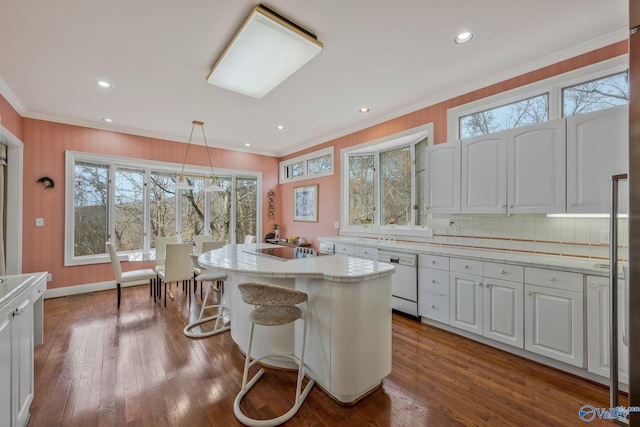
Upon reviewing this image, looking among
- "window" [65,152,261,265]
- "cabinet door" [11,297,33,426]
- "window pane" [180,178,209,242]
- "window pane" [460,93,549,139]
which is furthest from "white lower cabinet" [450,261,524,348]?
"window pane" [180,178,209,242]

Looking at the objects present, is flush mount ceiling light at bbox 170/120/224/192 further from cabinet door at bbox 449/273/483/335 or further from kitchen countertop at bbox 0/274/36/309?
cabinet door at bbox 449/273/483/335

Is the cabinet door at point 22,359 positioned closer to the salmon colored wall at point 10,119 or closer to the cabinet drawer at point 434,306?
the salmon colored wall at point 10,119

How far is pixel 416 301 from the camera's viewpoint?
3213mm

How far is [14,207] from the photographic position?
371 centimetres

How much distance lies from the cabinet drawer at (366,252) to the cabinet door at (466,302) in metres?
1.03

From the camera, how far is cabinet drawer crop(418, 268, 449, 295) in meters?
2.93

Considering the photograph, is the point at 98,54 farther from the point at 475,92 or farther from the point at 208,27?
the point at 475,92

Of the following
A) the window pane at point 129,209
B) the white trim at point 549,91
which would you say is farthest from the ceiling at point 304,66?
the window pane at point 129,209

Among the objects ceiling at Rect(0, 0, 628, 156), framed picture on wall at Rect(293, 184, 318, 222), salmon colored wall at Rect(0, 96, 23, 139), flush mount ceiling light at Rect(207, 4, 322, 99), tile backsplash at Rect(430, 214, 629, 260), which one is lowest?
tile backsplash at Rect(430, 214, 629, 260)

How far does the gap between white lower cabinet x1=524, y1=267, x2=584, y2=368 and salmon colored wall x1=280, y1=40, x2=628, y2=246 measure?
1.92 metres

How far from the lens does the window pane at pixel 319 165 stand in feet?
17.3

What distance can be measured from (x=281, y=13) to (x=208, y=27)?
641mm

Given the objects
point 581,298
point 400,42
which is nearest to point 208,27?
point 400,42

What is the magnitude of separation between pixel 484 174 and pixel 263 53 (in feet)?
8.08
